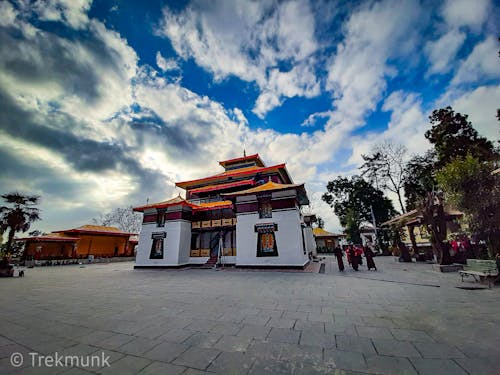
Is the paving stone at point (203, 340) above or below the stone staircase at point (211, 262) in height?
below

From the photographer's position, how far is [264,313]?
5004mm

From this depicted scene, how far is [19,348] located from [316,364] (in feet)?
15.9

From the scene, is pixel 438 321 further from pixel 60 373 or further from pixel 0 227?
pixel 0 227

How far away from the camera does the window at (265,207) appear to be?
15.4 metres

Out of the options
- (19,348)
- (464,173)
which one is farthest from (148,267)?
(464,173)

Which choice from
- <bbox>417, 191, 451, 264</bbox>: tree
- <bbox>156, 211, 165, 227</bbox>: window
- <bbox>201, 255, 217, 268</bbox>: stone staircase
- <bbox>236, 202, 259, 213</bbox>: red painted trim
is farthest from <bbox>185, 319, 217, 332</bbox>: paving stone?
<bbox>156, 211, 165, 227</bbox>: window

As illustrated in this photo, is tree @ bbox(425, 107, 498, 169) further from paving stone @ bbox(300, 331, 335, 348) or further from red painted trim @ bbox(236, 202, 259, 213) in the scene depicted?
paving stone @ bbox(300, 331, 335, 348)

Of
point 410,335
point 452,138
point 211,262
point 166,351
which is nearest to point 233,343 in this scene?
point 166,351

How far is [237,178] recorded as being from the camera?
24.2 meters

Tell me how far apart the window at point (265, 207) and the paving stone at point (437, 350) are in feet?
39.6

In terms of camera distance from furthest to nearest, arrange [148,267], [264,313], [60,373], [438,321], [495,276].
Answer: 1. [148,267]
2. [495,276]
3. [264,313]
4. [438,321]
5. [60,373]

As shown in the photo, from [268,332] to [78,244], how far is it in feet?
112

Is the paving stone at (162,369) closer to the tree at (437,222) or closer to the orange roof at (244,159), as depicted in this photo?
the tree at (437,222)

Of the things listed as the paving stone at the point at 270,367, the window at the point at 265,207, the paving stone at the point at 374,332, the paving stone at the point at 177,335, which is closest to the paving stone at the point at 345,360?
the paving stone at the point at 270,367
